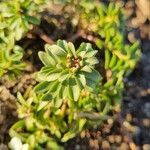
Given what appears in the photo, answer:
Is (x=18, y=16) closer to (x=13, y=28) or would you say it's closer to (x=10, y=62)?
(x=13, y=28)

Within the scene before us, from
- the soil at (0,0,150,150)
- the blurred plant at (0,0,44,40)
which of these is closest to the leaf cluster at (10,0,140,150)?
the soil at (0,0,150,150)

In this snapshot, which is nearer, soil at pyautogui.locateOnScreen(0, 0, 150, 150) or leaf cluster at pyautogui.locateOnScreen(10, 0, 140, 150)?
leaf cluster at pyautogui.locateOnScreen(10, 0, 140, 150)

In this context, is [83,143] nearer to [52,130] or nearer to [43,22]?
[52,130]

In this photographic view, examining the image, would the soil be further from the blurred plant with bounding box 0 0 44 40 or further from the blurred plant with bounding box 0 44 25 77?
the blurred plant with bounding box 0 0 44 40

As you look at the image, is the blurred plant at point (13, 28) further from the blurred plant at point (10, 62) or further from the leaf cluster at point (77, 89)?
the leaf cluster at point (77, 89)

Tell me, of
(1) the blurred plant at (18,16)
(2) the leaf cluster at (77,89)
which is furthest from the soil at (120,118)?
(1) the blurred plant at (18,16)

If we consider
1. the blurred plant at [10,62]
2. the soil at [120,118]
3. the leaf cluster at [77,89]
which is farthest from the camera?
the soil at [120,118]

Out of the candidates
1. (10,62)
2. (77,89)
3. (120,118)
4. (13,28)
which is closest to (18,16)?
(13,28)

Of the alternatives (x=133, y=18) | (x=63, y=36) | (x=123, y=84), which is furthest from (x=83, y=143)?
(x=133, y=18)
